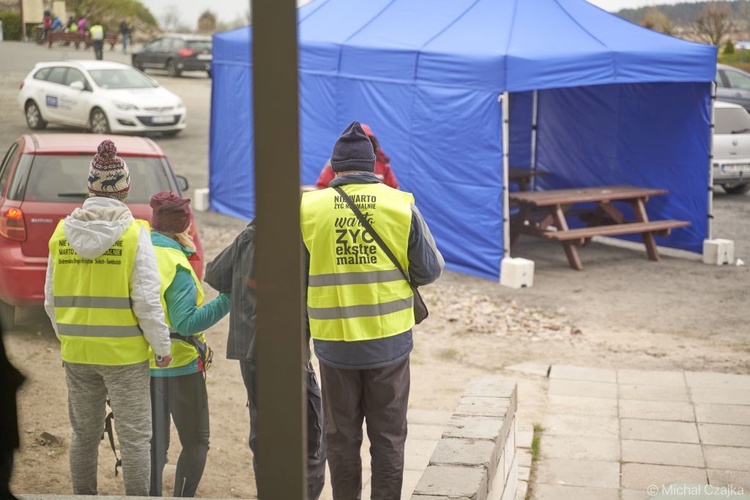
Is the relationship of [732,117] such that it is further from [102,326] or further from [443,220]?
[102,326]

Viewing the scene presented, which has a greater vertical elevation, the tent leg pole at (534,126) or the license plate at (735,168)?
the tent leg pole at (534,126)

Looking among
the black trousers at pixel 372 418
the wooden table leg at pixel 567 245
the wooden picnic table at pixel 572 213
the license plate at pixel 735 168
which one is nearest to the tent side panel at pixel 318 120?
the wooden picnic table at pixel 572 213

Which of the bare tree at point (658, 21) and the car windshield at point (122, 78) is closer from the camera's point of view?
A: the car windshield at point (122, 78)

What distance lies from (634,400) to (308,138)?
21.2 ft

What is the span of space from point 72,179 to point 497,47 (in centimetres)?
744

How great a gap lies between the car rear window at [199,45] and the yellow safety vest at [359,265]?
1601 millimetres

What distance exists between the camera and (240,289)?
271cm

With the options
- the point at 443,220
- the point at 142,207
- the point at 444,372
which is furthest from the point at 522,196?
the point at 142,207

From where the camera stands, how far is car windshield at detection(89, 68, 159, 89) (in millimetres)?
2993

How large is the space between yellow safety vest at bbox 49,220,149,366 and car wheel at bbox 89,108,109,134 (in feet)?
1.08

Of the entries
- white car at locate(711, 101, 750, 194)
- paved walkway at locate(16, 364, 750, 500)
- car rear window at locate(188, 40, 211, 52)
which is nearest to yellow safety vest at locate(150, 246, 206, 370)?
car rear window at locate(188, 40, 211, 52)

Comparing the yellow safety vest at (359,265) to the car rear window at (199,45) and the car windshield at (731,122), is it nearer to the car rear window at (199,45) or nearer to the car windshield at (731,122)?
the car rear window at (199,45)

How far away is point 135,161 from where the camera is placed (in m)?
3.25

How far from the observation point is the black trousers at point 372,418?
4.41 m
